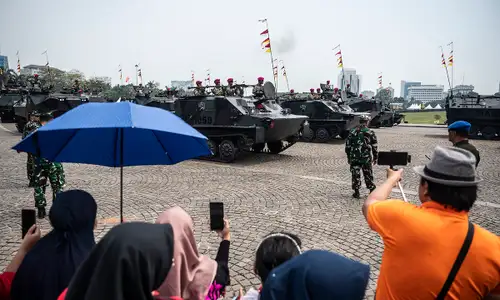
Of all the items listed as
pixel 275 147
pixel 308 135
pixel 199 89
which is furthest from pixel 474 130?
pixel 199 89

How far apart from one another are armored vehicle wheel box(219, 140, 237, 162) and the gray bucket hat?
995 cm

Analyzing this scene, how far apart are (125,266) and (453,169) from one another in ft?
5.16

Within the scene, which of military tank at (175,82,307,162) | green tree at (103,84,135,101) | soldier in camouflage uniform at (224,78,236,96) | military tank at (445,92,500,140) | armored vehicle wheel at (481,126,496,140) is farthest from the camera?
green tree at (103,84,135,101)

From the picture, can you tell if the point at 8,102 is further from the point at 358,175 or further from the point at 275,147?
the point at 358,175

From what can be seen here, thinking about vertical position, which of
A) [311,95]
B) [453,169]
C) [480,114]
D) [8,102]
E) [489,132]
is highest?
[8,102]

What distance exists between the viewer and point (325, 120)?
57.3 ft

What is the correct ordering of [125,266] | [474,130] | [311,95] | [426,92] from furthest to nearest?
[426,92], [311,95], [474,130], [125,266]

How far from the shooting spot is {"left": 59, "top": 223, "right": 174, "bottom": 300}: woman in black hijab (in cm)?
123

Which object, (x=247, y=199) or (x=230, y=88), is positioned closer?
(x=247, y=199)

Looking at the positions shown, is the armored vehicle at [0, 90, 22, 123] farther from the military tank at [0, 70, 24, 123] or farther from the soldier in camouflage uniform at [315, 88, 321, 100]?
the soldier in camouflage uniform at [315, 88, 321, 100]

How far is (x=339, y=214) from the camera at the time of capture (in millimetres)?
6258

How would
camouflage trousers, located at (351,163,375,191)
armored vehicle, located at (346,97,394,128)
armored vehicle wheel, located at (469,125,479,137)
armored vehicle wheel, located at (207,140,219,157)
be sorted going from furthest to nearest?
armored vehicle, located at (346,97,394,128), armored vehicle wheel, located at (469,125,479,137), armored vehicle wheel, located at (207,140,219,157), camouflage trousers, located at (351,163,375,191)

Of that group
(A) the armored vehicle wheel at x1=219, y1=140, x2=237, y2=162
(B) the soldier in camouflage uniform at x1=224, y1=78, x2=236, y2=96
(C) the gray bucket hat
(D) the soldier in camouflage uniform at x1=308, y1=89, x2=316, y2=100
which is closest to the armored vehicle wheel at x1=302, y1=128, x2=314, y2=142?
(D) the soldier in camouflage uniform at x1=308, y1=89, x2=316, y2=100

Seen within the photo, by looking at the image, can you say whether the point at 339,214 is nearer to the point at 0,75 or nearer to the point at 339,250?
the point at 339,250
